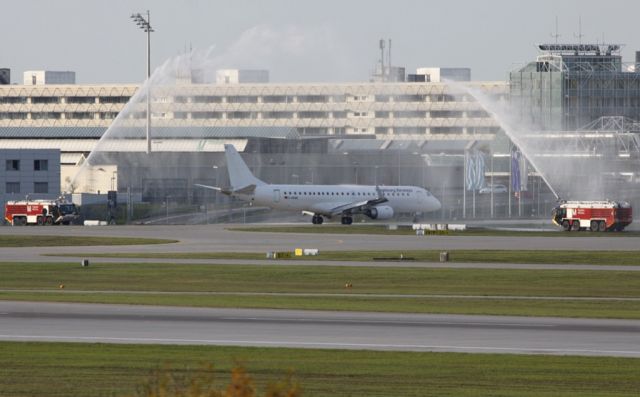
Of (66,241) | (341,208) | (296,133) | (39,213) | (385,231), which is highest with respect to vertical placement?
(296,133)

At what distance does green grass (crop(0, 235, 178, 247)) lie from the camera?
322 ft

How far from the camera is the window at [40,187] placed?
150 meters

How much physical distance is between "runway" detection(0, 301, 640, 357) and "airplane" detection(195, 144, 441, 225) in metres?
80.0

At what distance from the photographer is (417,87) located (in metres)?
182

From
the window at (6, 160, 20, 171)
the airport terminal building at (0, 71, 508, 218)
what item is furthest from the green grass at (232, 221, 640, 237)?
the window at (6, 160, 20, 171)

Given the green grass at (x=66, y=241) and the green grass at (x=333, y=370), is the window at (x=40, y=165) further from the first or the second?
the green grass at (x=333, y=370)

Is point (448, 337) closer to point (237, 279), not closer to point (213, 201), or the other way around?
point (237, 279)

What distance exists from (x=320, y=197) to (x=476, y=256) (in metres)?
49.6

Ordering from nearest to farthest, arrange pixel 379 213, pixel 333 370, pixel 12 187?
1. pixel 333 370
2. pixel 379 213
3. pixel 12 187

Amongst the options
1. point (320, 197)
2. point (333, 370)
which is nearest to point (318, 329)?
point (333, 370)

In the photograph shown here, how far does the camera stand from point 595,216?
4710 inches

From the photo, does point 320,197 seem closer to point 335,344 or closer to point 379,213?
point 379,213

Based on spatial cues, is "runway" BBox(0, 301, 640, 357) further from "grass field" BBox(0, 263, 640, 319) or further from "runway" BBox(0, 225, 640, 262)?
"runway" BBox(0, 225, 640, 262)

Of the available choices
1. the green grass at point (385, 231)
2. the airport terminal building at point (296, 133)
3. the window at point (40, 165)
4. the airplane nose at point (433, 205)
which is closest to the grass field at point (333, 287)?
the green grass at point (385, 231)
